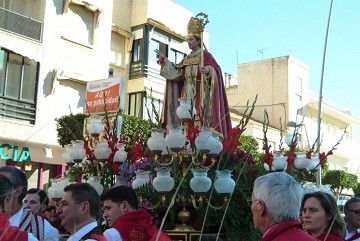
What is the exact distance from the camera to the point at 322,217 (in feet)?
12.3

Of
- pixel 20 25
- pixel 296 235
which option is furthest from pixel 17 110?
pixel 296 235

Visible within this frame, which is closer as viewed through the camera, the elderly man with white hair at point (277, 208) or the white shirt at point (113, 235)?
the elderly man with white hair at point (277, 208)

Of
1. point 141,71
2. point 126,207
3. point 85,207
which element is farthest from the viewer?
point 141,71

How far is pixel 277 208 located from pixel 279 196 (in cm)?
6

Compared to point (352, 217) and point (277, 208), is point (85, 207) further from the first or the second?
point (352, 217)

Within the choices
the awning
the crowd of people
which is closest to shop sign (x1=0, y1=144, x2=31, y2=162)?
the awning

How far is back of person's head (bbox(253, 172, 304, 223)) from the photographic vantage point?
2596mm

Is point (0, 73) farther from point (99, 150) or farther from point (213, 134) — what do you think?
point (213, 134)

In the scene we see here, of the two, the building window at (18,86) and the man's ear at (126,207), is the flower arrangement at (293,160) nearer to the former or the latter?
the man's ear at (126,207)

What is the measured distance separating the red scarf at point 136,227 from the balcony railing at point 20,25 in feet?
51.4

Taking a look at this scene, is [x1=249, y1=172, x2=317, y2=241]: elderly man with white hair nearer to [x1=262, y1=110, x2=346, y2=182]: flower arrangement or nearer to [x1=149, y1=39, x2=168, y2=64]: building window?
[x1=262, y1=110, x2=346, y2=182]: flower arrangement

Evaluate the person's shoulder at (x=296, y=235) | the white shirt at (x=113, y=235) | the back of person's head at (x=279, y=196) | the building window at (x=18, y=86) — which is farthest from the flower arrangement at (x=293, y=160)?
the building window at (x=18, y=86)

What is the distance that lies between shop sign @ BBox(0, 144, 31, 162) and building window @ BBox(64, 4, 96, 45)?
4938mm

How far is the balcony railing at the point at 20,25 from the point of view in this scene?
1820 cm
